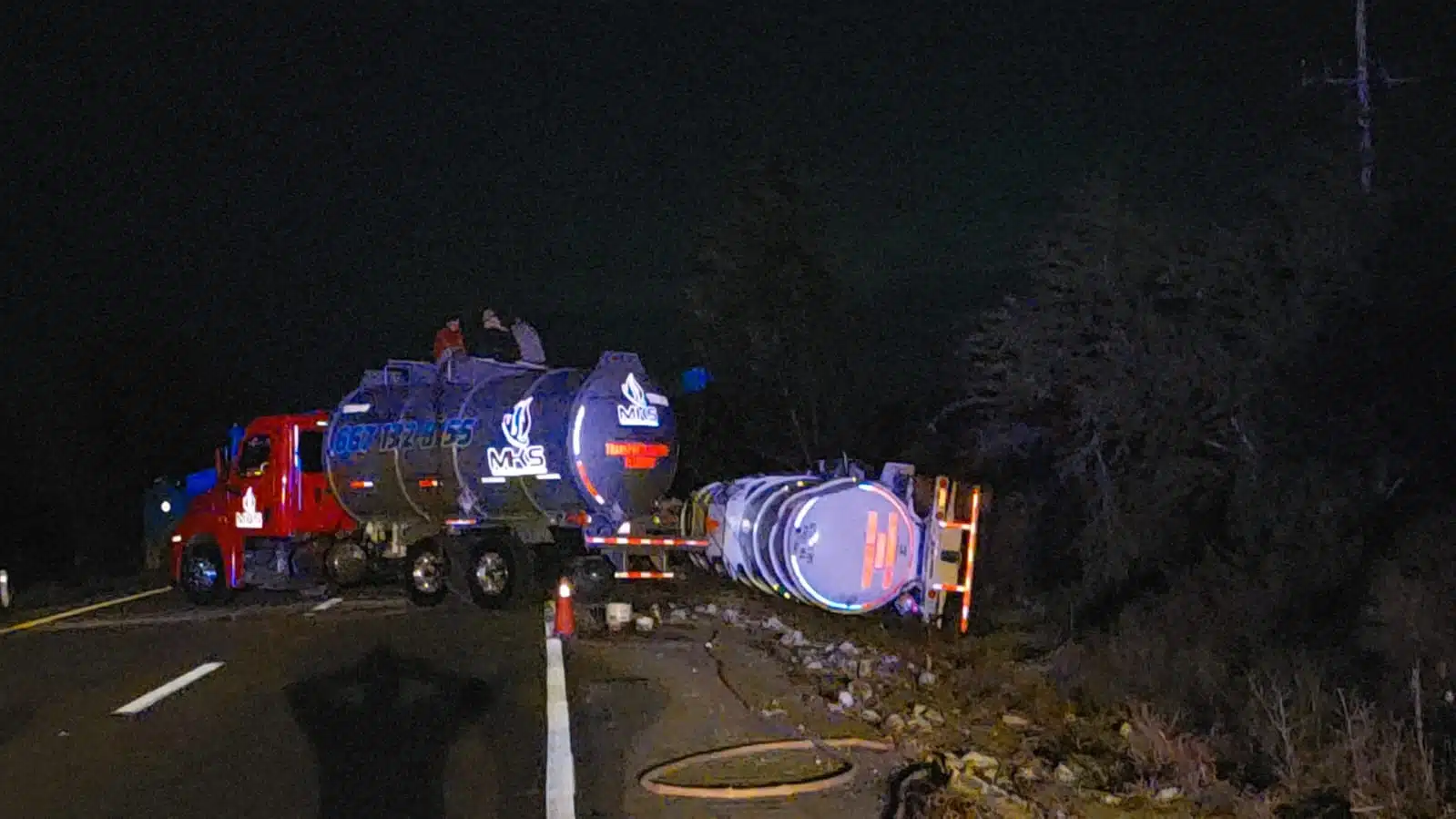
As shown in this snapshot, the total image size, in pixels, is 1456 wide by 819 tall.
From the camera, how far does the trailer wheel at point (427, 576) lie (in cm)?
1991

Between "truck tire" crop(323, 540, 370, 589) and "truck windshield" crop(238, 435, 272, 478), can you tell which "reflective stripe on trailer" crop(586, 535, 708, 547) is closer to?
"truck tire" crop(323, 540, 370, 589)

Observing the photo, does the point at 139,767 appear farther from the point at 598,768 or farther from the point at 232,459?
the point at 232,459

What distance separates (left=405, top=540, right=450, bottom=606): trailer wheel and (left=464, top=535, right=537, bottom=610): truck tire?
3.83ft

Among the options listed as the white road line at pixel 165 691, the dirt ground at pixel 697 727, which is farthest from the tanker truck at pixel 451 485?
the white road line at pixel 165 691

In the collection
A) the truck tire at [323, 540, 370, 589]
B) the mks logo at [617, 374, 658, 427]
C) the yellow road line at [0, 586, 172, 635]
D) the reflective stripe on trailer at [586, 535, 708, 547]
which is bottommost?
the yellow road line at [0, 586, 172, 635]

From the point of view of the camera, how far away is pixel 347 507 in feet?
69.4

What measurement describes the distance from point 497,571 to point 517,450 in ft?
6.06

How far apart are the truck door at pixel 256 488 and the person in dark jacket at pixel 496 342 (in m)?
3.88

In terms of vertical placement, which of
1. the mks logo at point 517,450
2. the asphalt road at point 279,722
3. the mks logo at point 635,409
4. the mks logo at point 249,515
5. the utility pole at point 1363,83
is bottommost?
the asphalt road at point 279,722

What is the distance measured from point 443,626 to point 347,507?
4.87 m

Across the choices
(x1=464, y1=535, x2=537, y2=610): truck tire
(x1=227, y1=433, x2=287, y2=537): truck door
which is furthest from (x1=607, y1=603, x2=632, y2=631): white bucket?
(x1=227, y1=433, x2=287, y2=537): truck door

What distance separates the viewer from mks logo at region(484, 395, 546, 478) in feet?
58.7

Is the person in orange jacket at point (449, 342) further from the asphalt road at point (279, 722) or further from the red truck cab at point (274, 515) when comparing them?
the asphalt road at point (279, 722)

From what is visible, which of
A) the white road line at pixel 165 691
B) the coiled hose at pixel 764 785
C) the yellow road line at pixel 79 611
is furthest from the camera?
the yellow road line at pixel 79 611
